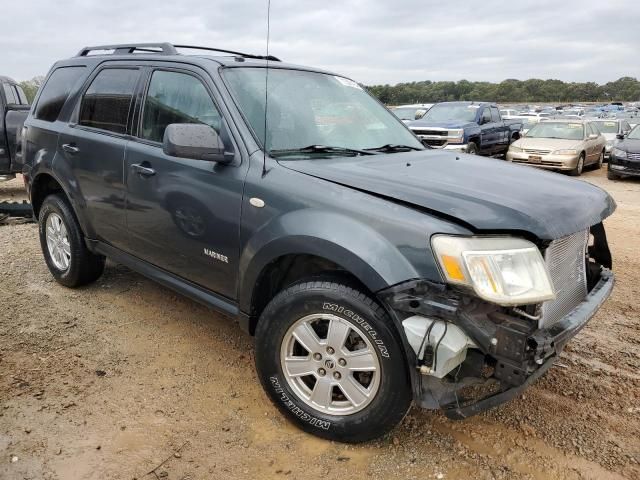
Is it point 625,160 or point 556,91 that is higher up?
point 556,91

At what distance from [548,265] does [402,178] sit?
2.61 feet

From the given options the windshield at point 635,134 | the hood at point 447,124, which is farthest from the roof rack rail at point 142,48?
the windshield at point 635,134

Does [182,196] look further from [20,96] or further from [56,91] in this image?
[20,96]

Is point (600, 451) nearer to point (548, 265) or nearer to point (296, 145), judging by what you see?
point (548, 265)

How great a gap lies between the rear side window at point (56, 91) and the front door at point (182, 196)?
1164mm

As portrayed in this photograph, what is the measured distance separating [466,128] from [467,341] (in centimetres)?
1229

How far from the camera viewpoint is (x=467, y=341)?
7.10 ft

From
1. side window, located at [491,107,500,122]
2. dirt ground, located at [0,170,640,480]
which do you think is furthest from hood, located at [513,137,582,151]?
dirt ground, located at [0,170,640,480]

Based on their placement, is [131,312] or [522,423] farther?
[131,312]

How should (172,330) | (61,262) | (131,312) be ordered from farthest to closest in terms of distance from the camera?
(61,262), (131,312), (172,330)

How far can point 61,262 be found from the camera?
15.2ft

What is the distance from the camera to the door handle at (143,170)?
336 centimetres

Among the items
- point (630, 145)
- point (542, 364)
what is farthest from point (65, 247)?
point (630, 145)

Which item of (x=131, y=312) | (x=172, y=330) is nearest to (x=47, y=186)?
(x=131, y=312)
